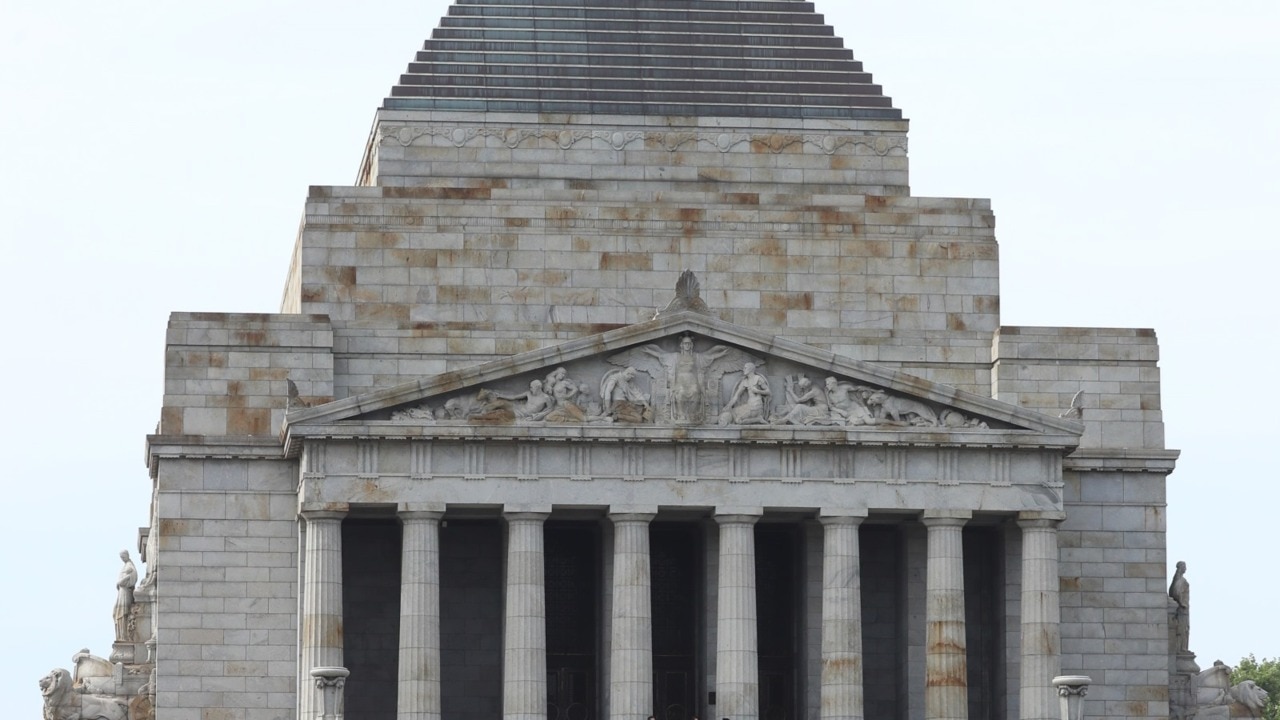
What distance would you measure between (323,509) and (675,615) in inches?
427

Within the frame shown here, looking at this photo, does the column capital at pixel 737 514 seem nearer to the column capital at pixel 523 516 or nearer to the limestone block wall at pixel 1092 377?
the column capital at pixel 523 516

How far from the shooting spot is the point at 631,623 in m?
85.6

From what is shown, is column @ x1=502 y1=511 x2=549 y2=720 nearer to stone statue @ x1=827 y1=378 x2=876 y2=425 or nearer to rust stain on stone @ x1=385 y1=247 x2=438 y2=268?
stone statue @ x1=827 y1=378 x2=876 y2=425

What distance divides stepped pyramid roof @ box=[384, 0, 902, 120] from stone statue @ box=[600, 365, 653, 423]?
479 inches

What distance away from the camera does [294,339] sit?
89.6m

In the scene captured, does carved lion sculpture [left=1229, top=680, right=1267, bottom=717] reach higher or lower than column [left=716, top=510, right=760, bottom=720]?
lower

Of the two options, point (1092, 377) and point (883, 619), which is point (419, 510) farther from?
point (1092, 377)

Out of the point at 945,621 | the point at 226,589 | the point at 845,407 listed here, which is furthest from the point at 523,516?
the point at 945,621

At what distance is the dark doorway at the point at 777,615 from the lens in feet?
296

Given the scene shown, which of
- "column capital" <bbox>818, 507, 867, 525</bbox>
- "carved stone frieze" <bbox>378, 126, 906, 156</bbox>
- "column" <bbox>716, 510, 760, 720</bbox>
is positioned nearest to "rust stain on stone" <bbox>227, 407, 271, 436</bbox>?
"carved stone frieze" <bbox>378, 126, 906, 156</bbox>

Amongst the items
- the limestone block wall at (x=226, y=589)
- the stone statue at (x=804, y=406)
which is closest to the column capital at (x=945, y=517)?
the stone statue at (x=804, y=406)

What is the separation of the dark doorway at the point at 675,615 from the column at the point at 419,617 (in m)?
6.81

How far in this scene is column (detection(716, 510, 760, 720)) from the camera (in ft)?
281

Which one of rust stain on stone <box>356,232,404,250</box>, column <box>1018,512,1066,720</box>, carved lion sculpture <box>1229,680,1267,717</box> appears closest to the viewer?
column <box>1018,512,1066,720</box>
